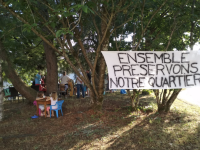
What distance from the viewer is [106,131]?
4527mm

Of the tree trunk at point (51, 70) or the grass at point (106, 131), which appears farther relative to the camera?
the tree trunk at point (51, 70)

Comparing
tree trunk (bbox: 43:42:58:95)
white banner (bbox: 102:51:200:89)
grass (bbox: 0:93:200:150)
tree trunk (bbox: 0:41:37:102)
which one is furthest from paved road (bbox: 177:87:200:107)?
tree trunk (bbox: 0:41:37:102)

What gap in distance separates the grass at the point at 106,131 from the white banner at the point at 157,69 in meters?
1.12

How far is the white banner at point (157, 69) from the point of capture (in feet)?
15.7

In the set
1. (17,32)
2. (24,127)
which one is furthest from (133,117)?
(17,32)

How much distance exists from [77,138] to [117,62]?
2.21 m

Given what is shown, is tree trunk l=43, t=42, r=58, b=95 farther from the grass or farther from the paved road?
the paved road

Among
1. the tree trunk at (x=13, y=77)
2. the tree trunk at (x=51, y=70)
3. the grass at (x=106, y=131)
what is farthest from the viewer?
the tree trunk at (x=51, y=70)

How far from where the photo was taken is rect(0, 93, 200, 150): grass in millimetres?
3814

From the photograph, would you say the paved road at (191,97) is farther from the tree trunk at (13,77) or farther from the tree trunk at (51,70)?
the tree trunk at (13,77)

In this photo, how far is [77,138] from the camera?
13.6ft

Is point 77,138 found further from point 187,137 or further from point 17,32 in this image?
point 17,32

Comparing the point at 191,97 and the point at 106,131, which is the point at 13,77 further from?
the point at 191,97

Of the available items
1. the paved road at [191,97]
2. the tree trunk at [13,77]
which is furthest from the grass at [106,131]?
the paved road at [191,97]
